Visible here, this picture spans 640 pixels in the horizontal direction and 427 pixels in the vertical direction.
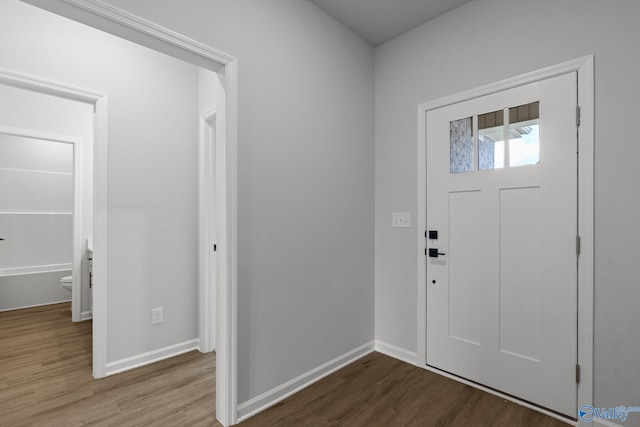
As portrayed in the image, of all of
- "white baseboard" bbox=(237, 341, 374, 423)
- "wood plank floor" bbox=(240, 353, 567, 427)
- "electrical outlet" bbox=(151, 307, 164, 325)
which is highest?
"electrical outlet" bbox=(151, 307, 164, 325)

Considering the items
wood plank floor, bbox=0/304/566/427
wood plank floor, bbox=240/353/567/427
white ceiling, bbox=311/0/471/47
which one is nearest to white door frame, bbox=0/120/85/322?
wood plank floor, bbox=0/304/566/427

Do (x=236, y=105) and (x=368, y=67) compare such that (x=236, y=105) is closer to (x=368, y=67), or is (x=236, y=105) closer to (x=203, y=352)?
(x=368, y=67)

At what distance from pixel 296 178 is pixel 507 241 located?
1.55 meters

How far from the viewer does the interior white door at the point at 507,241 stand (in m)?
1.83

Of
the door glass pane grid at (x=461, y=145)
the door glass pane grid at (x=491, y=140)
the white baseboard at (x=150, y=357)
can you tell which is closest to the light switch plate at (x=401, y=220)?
the door glass pane grid at (x=461, y=145)

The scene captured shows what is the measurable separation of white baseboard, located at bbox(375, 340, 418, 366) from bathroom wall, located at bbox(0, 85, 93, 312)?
362 cm

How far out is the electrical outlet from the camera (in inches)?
102

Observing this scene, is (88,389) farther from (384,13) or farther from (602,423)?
(384,13)

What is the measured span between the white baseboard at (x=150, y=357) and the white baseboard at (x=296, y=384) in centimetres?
120

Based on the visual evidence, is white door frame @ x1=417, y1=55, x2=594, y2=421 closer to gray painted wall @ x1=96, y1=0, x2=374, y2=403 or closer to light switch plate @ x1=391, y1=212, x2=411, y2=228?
light switch plate @ x1=391, y1=212, x2=411, y2=228

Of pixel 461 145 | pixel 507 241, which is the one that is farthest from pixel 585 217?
pixel 461 145

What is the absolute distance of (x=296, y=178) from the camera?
2174 mm

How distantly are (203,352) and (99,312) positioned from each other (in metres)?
0.94

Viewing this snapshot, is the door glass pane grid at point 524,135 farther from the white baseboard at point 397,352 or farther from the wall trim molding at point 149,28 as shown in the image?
the wall trim molding at point 149,28
